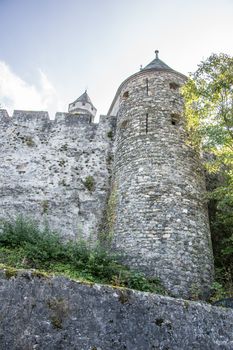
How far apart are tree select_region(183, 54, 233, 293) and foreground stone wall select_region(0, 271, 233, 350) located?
21.9 feet

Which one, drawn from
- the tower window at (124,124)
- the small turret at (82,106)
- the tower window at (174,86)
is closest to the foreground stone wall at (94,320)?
the tower window at (124,124)

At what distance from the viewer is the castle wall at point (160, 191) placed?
8.81 m

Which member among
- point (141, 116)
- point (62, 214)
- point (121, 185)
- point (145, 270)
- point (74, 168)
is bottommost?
point (145, 270)

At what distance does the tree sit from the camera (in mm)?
9703

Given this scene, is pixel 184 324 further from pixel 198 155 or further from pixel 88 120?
pixel 88 120

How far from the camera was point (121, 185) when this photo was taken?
35.2 feet

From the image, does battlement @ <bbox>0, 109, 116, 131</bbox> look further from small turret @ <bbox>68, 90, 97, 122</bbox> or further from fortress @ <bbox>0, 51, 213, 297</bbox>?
small turret @ <bbox>68, 90, 97, 122</bbox>

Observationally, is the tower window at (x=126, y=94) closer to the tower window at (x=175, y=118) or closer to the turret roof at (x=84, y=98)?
the tower window at (x=175, y=118)

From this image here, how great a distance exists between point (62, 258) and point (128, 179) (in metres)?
3.27

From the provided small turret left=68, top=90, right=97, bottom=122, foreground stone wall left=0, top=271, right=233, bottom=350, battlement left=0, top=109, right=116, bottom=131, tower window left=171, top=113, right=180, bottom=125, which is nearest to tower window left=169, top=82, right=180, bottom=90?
tower window left=171, top=113, right=180, bottom=125

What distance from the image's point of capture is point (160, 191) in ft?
32.4

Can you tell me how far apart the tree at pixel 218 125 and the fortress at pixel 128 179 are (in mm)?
681

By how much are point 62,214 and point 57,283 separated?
28.2 feet

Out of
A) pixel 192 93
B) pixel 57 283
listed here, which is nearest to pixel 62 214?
pixel 192 93
